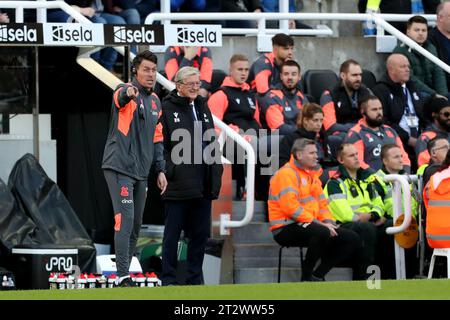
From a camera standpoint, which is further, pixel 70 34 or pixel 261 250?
pixel 261 250

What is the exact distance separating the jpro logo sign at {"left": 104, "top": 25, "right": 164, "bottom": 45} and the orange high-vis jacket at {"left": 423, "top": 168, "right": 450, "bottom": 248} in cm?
311

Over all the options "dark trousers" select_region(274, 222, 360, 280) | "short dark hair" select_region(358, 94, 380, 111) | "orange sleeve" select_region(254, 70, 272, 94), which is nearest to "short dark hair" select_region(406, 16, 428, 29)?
"short dark hair" select_region(358, 94, 380, 111)

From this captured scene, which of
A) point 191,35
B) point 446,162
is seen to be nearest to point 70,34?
point 191,35

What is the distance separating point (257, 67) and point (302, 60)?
5.65ft

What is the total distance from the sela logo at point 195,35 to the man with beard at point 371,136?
248cm

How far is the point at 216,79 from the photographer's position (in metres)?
18.3

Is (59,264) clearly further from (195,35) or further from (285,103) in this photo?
(285,103)

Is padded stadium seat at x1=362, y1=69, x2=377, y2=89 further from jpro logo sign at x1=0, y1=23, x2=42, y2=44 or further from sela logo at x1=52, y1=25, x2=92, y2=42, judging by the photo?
jpro logo sign at x1=0, y1=23, x2=42, y2=44

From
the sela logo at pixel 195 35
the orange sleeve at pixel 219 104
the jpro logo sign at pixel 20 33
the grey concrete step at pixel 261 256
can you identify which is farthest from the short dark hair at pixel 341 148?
the jpro logo sign at pixel 20 33

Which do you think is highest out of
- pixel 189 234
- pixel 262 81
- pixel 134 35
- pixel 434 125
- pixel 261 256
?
pixel 134 35

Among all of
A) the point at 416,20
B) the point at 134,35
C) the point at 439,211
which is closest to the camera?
the point at 134,35

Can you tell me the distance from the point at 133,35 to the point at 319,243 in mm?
2808

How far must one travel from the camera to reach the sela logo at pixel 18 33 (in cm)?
1499

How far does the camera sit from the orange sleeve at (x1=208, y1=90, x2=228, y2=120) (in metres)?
17.3
